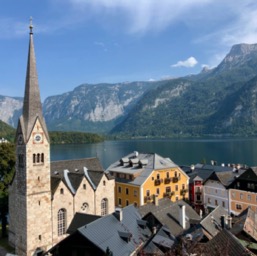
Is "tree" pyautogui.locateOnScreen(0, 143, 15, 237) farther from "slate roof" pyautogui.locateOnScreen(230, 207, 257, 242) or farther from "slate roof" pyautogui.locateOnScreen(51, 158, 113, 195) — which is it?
"slate roof" pyautogui.locateOnScreen(230, 207, 257, 242)

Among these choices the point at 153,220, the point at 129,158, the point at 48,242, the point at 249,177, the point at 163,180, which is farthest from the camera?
the point at 129,158

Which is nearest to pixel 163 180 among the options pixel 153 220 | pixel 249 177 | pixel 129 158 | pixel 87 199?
pixel 129 158

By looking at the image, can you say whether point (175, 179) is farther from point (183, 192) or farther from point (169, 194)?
point (183, 192)

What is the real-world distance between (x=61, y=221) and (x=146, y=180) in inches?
799

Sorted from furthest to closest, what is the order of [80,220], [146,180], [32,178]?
[146,180]
[32,178]
[80,220]

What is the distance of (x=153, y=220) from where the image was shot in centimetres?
3891

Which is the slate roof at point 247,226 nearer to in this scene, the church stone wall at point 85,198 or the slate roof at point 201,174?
the church stone wall at point 85,198

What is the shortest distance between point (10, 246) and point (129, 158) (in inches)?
1212

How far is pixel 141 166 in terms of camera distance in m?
64.7

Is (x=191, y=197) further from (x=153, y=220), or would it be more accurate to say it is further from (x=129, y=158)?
(x=153, y=220)

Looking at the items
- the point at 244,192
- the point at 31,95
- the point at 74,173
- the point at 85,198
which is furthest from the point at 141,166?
the point at 31,95

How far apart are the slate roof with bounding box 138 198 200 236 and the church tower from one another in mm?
12040

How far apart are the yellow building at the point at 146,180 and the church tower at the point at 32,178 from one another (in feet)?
73.0

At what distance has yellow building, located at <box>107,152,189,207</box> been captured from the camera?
200ft
